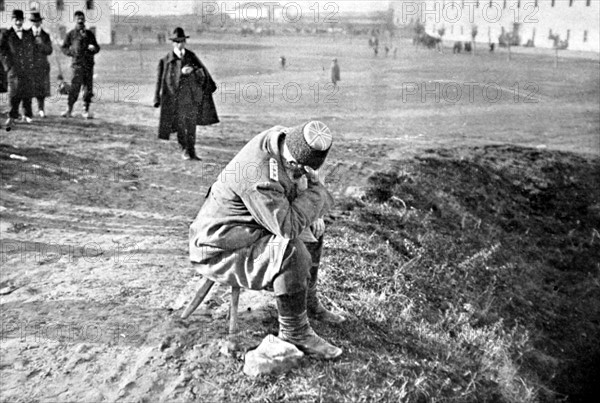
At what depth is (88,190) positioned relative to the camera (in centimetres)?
727

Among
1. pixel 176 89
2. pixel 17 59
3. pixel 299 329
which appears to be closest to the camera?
pixel 299 329

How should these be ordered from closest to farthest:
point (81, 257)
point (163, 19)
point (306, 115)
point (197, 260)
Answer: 1. point (197, 260)
2. point (81, 257)
3. point (306, 115)
4. point (163, 19)

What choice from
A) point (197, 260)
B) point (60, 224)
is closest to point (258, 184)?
point (197, 260)

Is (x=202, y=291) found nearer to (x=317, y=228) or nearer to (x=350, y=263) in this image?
(x=317, y=228)

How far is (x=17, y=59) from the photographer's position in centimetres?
968

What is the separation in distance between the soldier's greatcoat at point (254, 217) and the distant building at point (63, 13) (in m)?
28.7

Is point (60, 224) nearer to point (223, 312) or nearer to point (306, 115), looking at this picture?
point (223, 312)

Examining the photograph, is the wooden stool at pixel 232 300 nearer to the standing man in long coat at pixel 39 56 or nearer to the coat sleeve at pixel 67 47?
the standing man in long coat at pixel 39 56

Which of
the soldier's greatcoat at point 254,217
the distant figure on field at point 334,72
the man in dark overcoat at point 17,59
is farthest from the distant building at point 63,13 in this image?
the soldier's greatcoat at point 254,217

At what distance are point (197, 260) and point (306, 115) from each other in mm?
11482

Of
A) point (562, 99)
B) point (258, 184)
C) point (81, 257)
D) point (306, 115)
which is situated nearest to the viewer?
point (258, 184)

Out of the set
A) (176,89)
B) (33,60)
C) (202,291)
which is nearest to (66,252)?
(202,291)

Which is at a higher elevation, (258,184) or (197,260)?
(258,184)

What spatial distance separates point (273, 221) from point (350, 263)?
2666 millimetres
